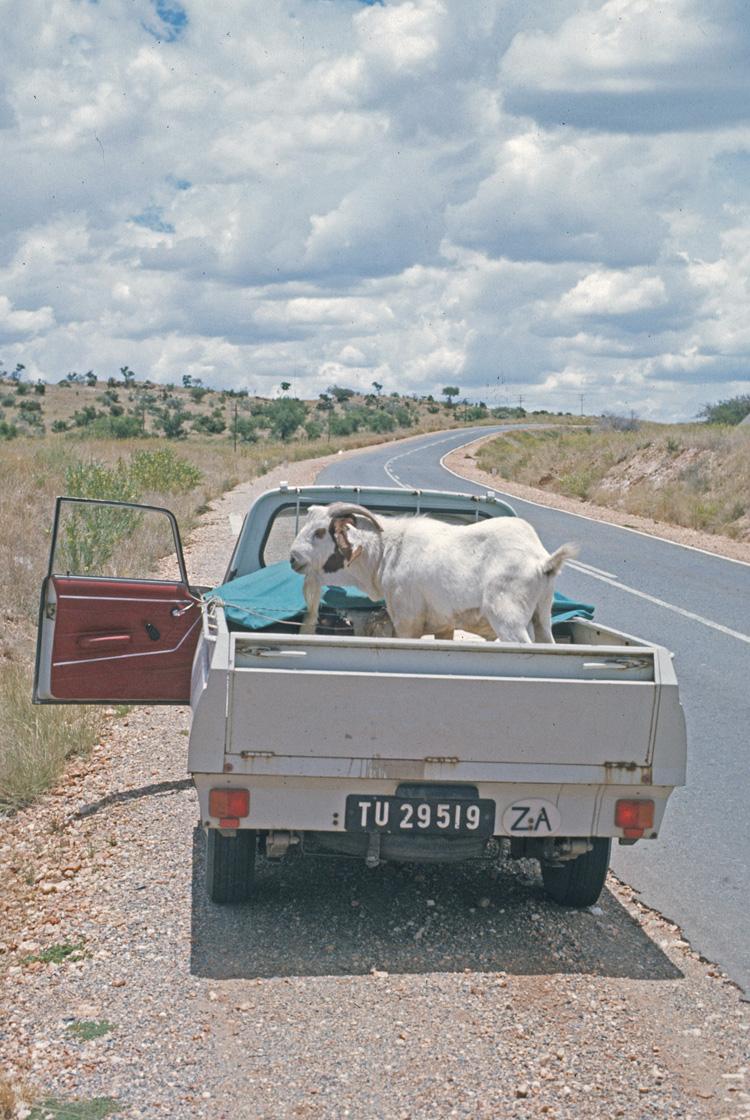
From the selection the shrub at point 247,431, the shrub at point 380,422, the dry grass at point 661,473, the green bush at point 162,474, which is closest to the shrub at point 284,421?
the shrub at point 247,431

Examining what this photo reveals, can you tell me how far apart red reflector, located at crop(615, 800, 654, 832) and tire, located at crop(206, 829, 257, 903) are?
5.09 ft

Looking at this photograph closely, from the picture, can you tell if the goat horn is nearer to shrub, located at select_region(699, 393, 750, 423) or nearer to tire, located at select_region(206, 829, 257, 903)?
tire, located at select_region(206, 829, 257, 903)

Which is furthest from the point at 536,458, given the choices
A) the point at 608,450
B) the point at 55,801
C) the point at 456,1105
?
the point at 456,1105

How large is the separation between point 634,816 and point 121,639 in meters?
2.89

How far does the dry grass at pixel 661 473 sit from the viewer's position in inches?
1152

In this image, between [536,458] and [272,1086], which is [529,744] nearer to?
[272,1086]

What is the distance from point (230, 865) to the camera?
5270mm

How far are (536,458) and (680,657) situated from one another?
119 feet

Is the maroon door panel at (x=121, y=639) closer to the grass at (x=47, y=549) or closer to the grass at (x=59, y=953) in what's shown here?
the grass at (x=47, y=549)

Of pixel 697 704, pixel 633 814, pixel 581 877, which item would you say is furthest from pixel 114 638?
pixel 697 704

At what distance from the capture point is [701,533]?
27.7 m

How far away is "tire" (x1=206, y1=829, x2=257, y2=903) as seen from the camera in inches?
206

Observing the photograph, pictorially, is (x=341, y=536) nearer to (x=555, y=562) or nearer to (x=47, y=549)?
(x=555, y=562)

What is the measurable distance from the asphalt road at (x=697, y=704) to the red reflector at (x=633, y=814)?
72cm
